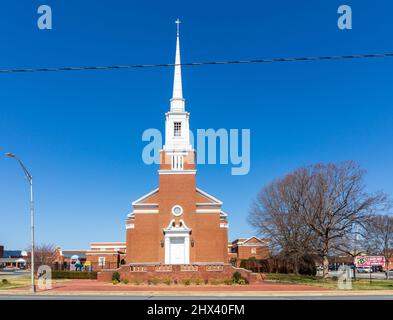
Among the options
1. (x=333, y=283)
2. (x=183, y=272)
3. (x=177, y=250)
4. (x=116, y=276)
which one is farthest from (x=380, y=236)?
A: (x=116, y=276)

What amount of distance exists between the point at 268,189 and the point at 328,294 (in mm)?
34791

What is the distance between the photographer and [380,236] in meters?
61.5

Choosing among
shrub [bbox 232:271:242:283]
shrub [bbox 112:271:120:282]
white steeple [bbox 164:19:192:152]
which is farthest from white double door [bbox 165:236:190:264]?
white steeple [bbox 164:19:192:152]

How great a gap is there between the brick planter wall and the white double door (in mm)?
7697

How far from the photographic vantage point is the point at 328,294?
28609mm

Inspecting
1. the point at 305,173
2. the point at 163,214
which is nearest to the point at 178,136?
the point at 163,214

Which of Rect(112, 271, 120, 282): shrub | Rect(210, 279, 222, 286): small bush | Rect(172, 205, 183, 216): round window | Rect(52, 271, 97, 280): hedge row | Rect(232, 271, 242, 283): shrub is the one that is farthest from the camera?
Rect(52, 271, 97, 280): hedge row

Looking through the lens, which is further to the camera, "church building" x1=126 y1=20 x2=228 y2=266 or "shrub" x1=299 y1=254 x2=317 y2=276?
"shrub" x1=299 y1=254 x2=317 y2=276

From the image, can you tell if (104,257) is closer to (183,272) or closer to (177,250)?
(177,250)

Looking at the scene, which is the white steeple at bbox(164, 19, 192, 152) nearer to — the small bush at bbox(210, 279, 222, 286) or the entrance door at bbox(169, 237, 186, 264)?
the entrance door at bbox(169, 237, 186, 264)

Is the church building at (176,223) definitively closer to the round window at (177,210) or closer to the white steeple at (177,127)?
the round window at (177,210)

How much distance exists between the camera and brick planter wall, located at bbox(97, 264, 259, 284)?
3925 cm
